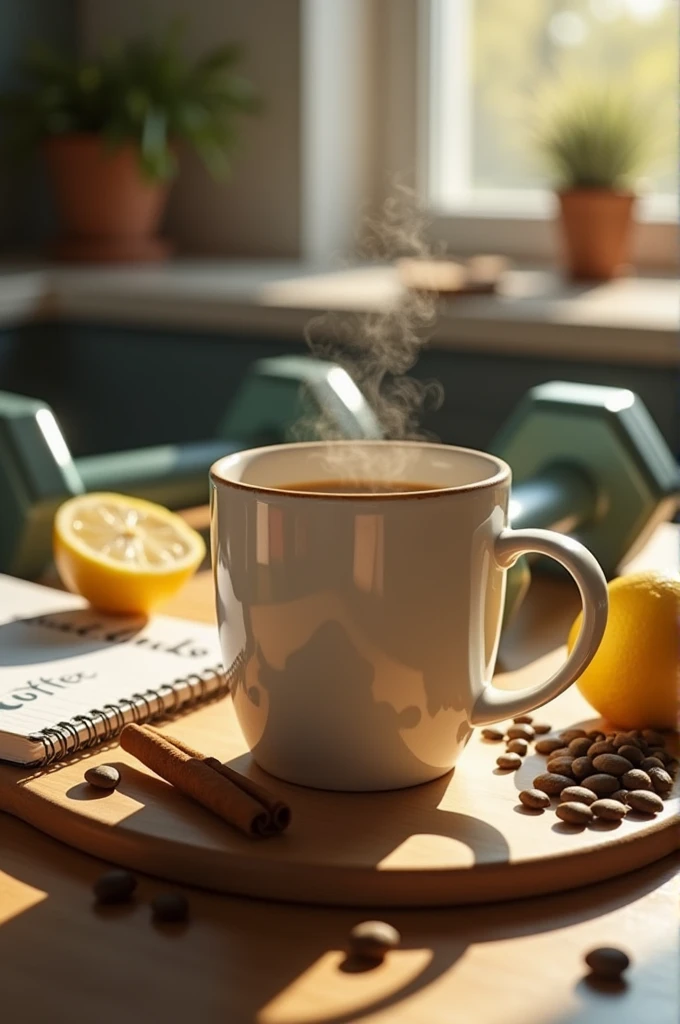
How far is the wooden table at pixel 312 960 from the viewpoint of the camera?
483mm

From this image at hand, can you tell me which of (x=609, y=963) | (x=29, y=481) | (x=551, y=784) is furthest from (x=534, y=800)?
(x=29, y=481)

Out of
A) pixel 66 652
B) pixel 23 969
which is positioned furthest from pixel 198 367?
pixel 23 969

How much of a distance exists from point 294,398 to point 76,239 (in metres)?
1.38

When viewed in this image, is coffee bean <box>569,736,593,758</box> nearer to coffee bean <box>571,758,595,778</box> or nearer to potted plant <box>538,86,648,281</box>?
coffee bean <box>571,758,595,778</box>

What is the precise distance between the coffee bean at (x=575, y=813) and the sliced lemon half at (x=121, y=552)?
371 millimetres

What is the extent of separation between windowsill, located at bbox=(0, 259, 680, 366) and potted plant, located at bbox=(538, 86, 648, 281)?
0.06 m

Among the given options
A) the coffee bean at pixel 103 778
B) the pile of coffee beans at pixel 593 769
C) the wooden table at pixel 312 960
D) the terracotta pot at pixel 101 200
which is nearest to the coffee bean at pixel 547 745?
the pile of coffee beans at pixel 593 769

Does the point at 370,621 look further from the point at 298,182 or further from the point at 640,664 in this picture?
the point at 298,182

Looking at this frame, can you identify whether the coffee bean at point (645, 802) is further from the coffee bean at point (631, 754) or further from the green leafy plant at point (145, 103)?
the green leafy plant at point (145, 103)

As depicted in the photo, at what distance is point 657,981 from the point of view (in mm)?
503

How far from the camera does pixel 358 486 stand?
2.41ft

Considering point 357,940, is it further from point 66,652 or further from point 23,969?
point 66,652

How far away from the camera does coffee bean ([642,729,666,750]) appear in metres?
0.71

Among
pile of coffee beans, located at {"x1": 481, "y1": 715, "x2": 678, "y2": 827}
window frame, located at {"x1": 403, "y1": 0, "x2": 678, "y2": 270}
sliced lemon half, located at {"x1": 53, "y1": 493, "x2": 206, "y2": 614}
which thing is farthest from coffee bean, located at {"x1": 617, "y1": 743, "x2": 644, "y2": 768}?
window frame, located at {"x1": 403, "y1": 0, "x2": 678, "y2": 270}
